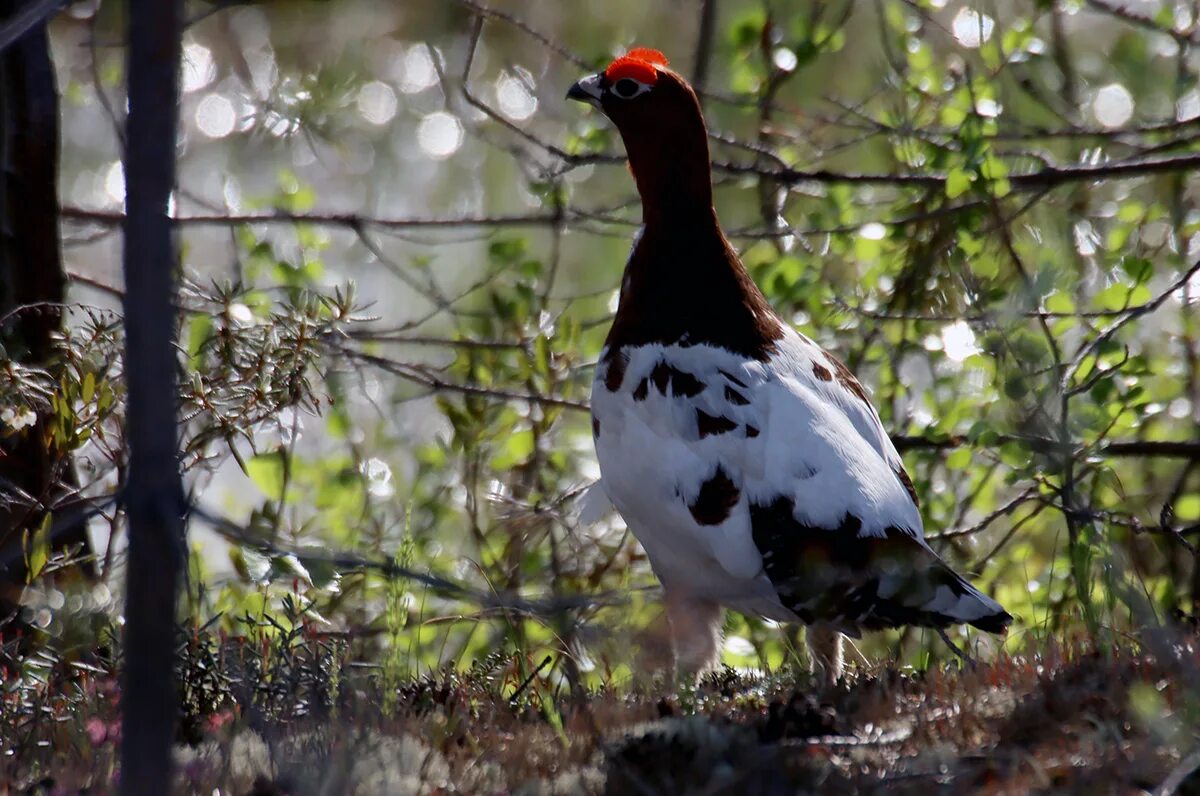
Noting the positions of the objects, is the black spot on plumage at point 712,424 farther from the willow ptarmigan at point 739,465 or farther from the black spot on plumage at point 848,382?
the black spot on plumage at point 848,382

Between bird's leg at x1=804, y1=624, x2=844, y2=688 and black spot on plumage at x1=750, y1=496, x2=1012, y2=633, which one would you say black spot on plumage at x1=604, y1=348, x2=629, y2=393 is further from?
bird's leg at x1=804, y1=624, x2=844, y2=688

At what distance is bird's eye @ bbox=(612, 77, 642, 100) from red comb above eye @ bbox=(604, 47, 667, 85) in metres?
0.01

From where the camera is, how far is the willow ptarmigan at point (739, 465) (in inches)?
145

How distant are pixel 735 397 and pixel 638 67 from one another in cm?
124

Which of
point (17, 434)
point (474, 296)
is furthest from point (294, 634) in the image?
point (474, 296)

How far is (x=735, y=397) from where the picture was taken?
388 centimetres

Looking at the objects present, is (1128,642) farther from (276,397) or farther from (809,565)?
(276,397)

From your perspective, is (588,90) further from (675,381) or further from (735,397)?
(735,397)

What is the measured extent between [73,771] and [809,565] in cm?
187

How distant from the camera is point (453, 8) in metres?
9.83

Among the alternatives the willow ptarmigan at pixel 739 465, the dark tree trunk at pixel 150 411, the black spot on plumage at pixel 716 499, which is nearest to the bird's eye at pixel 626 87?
the willow ptarmigan at pixel 739 465

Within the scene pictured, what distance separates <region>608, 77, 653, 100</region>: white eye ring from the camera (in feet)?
14.6

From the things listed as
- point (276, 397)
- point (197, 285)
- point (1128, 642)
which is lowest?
point (1128, 642)

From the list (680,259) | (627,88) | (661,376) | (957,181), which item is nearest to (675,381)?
(661,376)
